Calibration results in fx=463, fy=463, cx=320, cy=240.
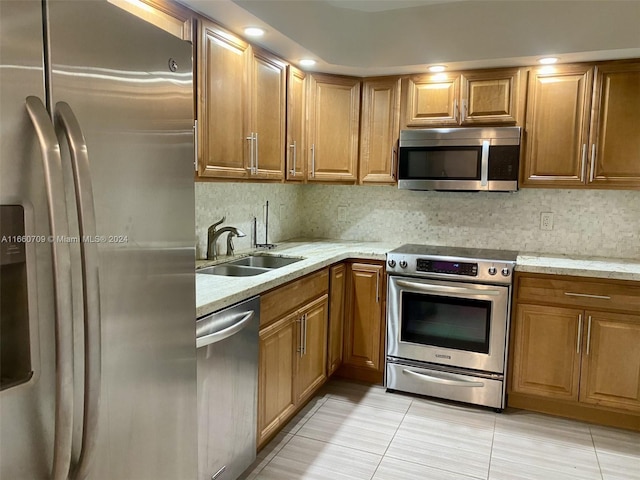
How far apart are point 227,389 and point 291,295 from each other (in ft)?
2.21

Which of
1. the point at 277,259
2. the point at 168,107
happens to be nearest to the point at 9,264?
the point at 168,107

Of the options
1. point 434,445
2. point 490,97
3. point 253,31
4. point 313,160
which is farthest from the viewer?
point 313,160

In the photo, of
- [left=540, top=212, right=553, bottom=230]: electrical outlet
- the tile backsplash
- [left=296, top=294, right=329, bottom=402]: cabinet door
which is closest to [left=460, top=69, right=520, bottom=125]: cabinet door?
the tile backsplash

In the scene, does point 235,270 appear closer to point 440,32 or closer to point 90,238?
point 90,238

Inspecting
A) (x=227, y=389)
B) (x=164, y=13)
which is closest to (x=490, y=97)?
(x=164, y=13)

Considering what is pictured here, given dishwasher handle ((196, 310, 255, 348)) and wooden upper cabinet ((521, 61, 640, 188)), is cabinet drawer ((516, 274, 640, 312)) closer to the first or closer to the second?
wooden upper cabinet ((521, 61, 640, 188))

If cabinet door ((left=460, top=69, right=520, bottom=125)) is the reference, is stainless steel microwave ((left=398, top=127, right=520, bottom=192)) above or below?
below

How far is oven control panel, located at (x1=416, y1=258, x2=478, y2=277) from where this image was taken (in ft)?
9.56

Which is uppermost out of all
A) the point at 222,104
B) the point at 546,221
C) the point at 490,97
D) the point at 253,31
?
the point at 253,31

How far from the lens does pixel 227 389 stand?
193 cm

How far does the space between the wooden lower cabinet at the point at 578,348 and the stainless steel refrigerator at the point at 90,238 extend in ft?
7.63

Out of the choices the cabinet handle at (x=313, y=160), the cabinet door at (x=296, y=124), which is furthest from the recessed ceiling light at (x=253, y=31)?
the cabinet handle at (x=313, y=160)

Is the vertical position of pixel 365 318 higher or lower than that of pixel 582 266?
lower

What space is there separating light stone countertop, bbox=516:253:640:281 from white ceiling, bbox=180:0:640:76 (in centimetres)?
125
